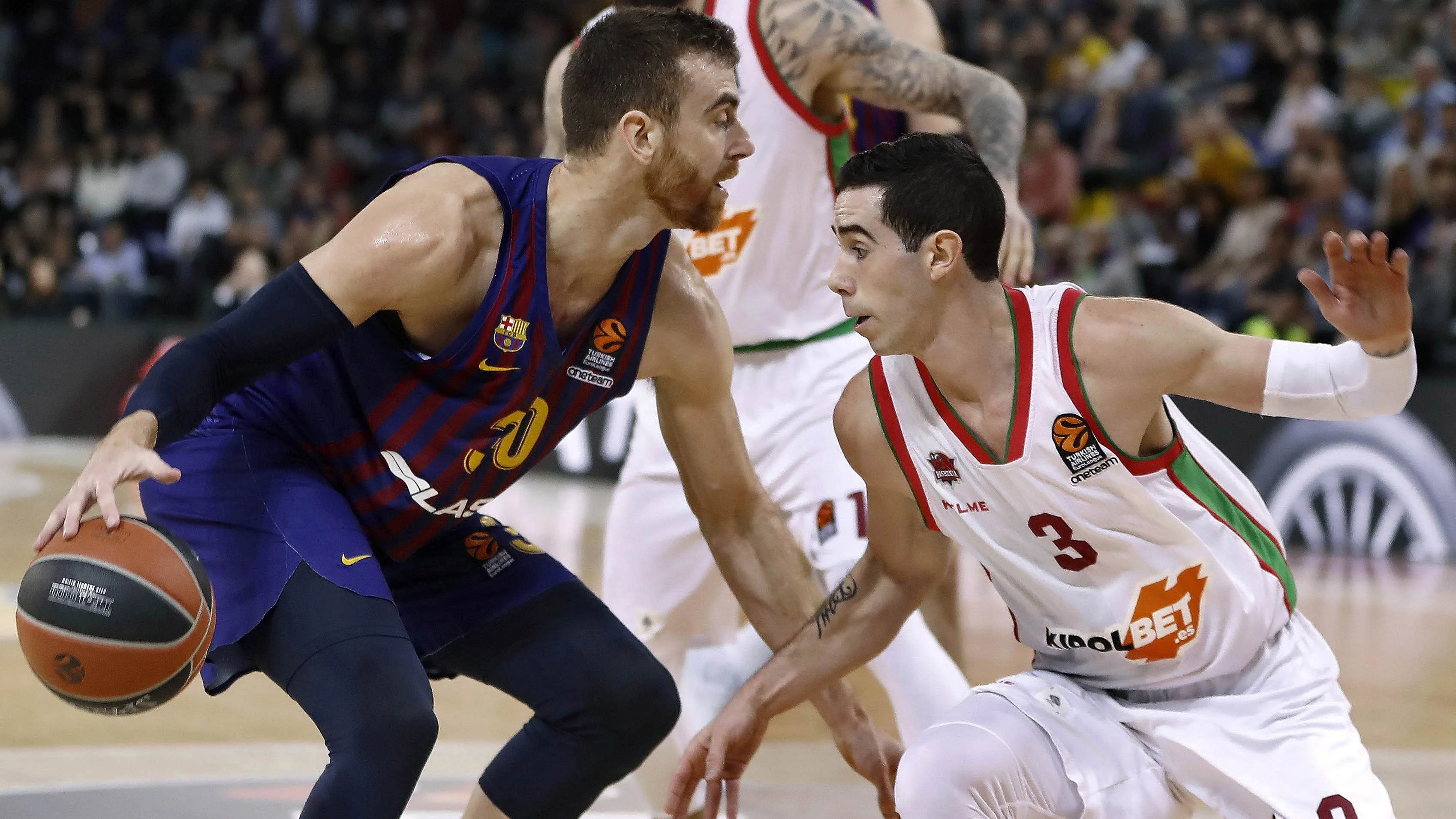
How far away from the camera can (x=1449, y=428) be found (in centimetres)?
872

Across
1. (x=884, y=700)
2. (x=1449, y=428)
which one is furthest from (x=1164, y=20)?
(x=884, y=700)

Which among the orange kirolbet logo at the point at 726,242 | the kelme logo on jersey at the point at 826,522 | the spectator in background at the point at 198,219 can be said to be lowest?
the spectator in background at the point at 198,219

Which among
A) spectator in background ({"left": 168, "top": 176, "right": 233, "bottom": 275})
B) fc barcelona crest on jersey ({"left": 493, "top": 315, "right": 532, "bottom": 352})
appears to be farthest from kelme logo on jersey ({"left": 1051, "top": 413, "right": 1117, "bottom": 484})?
spectator in background ({"left": 168, "top": 176, "right": 233, "bottom": 275})

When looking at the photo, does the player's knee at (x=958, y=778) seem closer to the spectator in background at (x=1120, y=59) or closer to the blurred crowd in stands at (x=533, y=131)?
the blurred crowd in stands at (x=533, y=131)

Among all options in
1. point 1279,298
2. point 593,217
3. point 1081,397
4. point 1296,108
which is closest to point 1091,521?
point 1081,397

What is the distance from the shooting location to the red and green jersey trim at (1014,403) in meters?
3.16

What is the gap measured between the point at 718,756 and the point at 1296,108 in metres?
10.8

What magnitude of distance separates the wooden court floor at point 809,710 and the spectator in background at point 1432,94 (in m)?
4.19

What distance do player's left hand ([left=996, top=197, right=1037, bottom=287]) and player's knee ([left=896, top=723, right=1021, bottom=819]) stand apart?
4.33 ft

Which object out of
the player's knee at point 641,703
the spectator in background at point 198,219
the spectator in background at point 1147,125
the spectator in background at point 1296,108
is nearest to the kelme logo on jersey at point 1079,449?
the player's knee at point 641,703

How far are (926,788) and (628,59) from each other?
1614 mm

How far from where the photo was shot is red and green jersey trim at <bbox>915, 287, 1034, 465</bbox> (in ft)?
10.4

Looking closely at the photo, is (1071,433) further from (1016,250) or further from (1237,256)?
(1237,256)

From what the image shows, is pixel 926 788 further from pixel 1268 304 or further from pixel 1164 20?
pixel 1164 20
